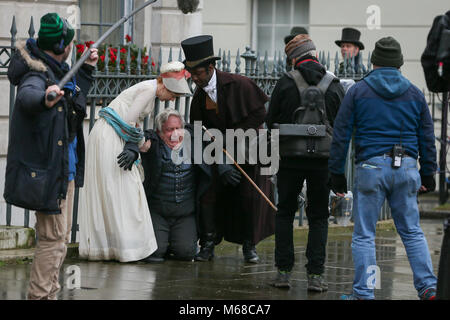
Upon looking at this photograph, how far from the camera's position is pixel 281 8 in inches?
739

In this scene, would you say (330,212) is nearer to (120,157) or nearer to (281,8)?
(120,157)

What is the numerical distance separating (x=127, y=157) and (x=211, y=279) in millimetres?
1357

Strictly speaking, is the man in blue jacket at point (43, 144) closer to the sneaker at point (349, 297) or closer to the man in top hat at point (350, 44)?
the sneaker at point (349, 297)

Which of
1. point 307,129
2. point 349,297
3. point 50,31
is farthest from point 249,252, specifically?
point 50,31

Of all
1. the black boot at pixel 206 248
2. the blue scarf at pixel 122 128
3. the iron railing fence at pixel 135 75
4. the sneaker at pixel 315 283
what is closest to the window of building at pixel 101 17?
the iron railing fence at pixel 135 75

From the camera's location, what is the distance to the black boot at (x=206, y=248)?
9430mm

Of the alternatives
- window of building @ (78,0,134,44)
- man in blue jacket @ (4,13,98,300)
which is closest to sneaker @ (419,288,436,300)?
man in blue jacket @ (4,13,98,300)

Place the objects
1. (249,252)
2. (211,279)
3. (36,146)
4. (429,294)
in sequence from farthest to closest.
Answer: (249,252)
(211,279)
(429,294)
(36,146)

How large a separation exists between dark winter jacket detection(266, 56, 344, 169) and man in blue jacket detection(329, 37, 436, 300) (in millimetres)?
610

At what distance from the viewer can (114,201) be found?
906cm

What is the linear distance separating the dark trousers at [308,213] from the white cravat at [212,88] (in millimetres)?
1429

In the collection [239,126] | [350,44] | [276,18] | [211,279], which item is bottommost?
[211,279]

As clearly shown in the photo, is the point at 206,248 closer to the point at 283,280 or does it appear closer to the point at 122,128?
the point at 122,128

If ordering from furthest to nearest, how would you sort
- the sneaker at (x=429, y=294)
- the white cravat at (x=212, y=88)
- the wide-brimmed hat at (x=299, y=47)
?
1. the white cravat at (x=212, y=88)
2. the wide-brimmed hat at (x=299, y=47)
3. the sneaker at (x=429, y=294)
